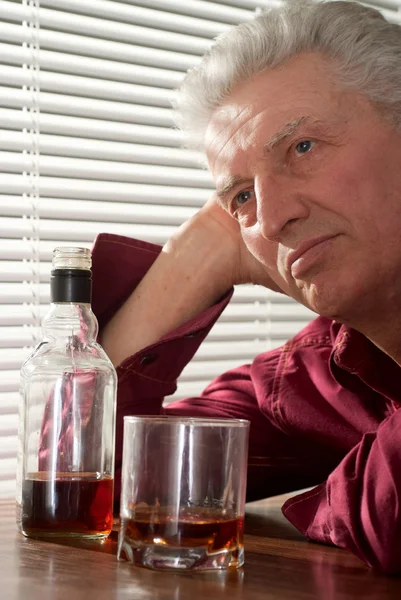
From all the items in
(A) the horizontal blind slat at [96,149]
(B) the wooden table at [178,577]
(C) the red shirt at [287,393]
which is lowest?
(B) the wooden table at [178,577]

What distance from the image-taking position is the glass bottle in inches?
39.3

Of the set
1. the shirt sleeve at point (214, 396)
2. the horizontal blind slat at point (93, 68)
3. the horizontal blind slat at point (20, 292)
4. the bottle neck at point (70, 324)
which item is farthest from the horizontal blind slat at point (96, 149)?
the bottle neck at point (70, 324)

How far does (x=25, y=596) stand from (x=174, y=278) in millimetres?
738

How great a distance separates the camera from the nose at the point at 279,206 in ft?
3.88

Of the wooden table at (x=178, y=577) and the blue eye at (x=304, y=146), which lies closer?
the wooden table at (x=178, y=577)

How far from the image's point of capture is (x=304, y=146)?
3.95 feet

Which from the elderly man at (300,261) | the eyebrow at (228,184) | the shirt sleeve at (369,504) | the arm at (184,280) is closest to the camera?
the shirt sleeve at (369,504)

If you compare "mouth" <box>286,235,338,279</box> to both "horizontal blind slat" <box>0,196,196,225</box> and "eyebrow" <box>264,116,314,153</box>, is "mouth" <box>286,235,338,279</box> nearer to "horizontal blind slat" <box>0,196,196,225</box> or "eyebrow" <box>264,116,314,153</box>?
"eyebrow" <box>264,116,314,153</box>

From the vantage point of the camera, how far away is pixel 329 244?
A: 1181mm

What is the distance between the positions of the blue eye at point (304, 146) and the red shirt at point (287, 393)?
0.95ft

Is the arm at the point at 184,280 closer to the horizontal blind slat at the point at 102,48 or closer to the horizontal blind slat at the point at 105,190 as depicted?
the horizontal blind slat at the point at 105,190

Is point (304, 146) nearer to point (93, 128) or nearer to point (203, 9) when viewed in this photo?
point (93, 128)

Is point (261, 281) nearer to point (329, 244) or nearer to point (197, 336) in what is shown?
point (197, 336)

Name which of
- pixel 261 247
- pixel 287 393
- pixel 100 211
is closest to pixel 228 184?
pixel 261 247
